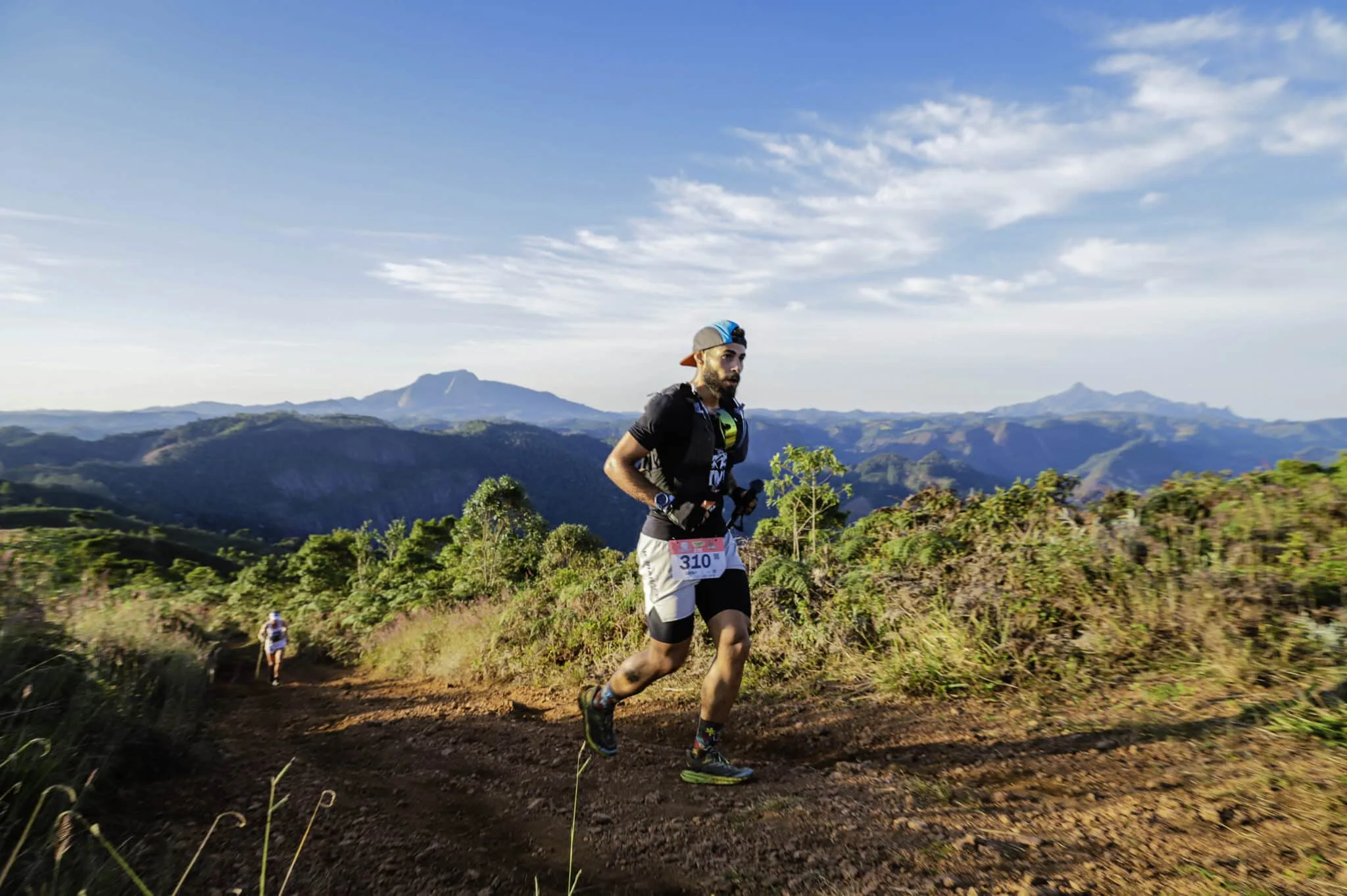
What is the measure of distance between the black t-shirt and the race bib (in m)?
0.05

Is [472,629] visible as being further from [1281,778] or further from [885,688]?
[1281,778]

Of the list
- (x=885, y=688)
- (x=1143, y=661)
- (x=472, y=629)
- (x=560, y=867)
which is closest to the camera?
(x=560, y=867)

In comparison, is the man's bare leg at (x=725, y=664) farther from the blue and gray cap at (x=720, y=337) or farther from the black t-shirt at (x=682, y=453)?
the blue and gray cap at (x=720, y=337)

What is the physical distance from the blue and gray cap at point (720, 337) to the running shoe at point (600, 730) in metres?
2.18

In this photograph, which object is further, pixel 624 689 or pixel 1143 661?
pixel 1143 661

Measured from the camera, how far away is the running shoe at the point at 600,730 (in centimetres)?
402

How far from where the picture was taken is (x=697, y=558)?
143 inches

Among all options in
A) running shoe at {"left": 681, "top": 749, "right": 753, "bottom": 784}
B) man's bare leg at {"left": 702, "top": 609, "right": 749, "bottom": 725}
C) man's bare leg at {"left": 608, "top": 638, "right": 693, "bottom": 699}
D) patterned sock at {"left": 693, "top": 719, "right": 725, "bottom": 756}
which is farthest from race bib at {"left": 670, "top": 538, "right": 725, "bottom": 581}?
running shoe at {"left": 681, "top": 749, "right": 753, "bottom": 784}

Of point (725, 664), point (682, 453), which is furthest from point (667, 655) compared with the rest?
point (682, 453)

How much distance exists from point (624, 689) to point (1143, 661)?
3400 millimetres

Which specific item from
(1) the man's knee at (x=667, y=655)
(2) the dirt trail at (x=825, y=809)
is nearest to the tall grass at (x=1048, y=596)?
(2) the dirt trail at (x=825, y=809)

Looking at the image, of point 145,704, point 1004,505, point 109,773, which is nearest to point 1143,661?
point 1004,505

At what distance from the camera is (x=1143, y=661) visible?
4.28 metres

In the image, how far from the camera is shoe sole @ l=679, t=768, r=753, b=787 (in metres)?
3.58
